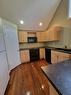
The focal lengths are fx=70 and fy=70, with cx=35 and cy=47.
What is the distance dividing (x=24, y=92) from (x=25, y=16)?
10.4ft

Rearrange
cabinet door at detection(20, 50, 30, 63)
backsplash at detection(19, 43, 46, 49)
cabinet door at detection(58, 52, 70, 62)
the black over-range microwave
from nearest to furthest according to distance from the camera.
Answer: cabinet door at detection(58, 52, 70, 62) → cabinet door at detection(20, 50, 30, 63) → the black over-range microwave → backsplash at detection(19, 43, 46, 49)

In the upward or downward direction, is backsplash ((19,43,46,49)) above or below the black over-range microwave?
below

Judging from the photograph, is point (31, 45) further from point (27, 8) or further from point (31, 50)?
point (27, 8)

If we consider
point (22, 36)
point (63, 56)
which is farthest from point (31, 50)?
point (63, 56)

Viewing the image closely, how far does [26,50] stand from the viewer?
4453 mm

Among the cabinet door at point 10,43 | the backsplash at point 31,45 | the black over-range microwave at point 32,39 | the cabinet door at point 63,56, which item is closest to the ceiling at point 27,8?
the cabinet door at point 10,43

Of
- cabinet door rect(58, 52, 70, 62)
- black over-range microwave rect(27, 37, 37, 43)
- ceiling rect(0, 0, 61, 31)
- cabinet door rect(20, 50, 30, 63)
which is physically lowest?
cabinet door rect(20, 50, 30, 63)

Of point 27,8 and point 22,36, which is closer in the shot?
point 27,8

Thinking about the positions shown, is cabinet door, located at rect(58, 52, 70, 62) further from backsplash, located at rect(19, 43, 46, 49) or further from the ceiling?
backsplash, located at rect(19, 43, 46, 49)

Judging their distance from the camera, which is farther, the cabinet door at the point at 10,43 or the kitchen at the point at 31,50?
the cabinet door at the point at 10,43

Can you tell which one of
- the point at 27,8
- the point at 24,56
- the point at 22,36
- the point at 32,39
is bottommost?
the point at 24,56

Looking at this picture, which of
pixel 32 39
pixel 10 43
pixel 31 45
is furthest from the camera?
pixel 31 45

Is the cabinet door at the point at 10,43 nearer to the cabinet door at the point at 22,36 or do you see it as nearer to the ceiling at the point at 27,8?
the ceiling at the point at 27,8

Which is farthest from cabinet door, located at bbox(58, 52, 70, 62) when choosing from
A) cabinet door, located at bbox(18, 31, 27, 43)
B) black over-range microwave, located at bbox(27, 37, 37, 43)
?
cabinet door, located at bbox(18, 31, 27, 43)
